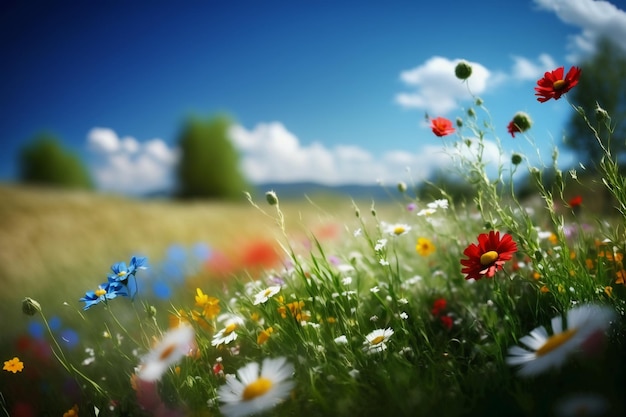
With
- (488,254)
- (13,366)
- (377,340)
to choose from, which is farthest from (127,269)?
(488,254)

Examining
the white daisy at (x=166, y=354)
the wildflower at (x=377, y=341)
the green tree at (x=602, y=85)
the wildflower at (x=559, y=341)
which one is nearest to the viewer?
the wildflower at (x=559, y=341)

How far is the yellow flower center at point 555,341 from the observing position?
816 mm

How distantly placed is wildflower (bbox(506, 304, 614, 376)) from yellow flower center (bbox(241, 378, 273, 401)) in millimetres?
468

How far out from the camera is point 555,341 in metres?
0.84

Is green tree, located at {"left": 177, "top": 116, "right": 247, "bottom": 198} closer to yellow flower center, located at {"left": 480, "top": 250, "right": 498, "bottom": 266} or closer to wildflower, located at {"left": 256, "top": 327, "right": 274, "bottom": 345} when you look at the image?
wildflower, located at {"left": 256, "top": 327, "right": 274, "bottom": 345}

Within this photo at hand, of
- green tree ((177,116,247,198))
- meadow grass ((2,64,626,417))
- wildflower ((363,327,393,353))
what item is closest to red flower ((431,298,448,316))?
meadow grass ((2,64,626,417))

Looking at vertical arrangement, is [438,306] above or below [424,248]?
below

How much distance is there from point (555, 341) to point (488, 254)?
0.92 ft

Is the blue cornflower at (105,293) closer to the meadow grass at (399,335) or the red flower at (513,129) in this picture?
the meadow grass at (399,335)

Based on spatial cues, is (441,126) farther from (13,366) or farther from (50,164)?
(50,164)

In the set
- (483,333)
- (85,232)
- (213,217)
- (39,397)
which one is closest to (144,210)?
(213,217)

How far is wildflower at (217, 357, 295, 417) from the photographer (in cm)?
88

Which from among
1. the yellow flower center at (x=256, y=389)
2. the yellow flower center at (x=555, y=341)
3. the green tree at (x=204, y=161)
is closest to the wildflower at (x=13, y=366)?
the yellow flower center at (x=256, y=389)

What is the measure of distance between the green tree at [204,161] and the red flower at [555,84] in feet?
37.0
